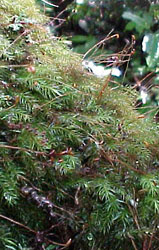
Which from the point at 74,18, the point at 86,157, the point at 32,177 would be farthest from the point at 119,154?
the point at 74,18

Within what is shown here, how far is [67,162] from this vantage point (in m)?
0.66

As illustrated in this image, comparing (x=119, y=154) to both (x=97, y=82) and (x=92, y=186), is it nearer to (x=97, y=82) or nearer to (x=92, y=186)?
(x=92, y=186)

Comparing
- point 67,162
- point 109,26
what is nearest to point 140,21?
point 109,26

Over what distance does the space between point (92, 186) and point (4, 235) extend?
16 cm

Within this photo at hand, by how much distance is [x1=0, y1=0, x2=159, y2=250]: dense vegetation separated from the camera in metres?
0.62

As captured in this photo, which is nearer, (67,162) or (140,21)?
(67,162)

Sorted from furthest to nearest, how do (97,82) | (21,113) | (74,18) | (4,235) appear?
(74,18)
(97,82)
(21,113)
(4,235)

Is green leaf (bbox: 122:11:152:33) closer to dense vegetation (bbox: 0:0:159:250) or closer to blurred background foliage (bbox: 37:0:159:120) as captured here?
blurred background foliage (bbox: 37:0:159:120)

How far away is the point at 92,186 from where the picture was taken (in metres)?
0.65

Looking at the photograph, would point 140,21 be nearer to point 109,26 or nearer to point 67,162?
point 109,26

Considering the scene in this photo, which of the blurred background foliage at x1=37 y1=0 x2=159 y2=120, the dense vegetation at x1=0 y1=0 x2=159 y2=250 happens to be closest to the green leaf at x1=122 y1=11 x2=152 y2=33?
the blurred background foliage at x1=37 y1=0 x2=159 y2=120

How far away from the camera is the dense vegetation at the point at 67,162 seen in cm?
62

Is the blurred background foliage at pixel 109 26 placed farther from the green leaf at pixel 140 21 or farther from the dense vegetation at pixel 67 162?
the dense vegetation at pixel 67 162

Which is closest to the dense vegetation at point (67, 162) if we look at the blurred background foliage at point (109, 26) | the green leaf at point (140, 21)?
the green leaf at point (140, 21)
